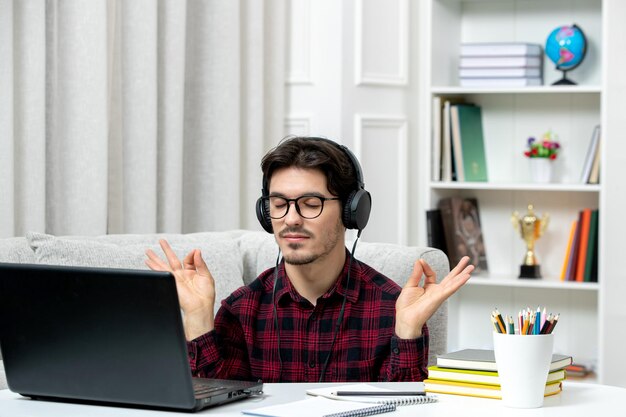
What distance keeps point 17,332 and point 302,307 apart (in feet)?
2.13

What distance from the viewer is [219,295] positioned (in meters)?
2.34

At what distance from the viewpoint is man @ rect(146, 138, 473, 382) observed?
73.4 inches

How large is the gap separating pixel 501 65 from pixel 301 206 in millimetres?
2136

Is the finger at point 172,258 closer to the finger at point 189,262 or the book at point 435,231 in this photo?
the finger at point 189,262

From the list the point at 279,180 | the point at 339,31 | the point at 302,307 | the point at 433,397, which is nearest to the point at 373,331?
the point at 302,307

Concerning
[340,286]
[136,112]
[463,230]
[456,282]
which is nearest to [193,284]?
[340,286]

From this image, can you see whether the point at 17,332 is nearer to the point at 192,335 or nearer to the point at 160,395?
the point at 160,395

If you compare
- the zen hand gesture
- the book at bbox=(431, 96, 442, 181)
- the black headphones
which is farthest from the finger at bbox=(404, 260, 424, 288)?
the book at bbox=(431, 96, 442, 181)

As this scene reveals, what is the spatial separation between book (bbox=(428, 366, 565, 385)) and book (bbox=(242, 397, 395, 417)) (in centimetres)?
13

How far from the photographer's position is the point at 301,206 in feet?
6.14

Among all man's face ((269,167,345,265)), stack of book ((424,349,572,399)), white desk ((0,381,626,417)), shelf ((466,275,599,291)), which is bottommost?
shelf ((466,275,599,291))

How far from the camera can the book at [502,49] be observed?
12.4 feet

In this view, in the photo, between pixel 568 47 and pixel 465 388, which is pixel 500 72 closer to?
pixel 568 47

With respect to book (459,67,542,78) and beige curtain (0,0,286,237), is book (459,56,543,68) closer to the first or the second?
book (459,67,542,78)
